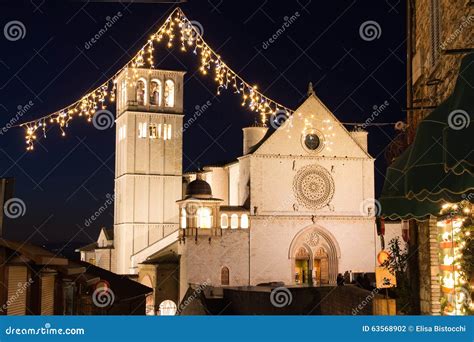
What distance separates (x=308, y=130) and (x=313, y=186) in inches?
125

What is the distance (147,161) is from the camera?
1834 inches

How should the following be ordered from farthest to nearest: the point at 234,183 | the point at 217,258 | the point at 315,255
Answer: the point at 234,183 → the point at 315,255 → the point at 217,258

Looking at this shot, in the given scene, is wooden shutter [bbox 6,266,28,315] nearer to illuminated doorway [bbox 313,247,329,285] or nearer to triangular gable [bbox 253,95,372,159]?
triangular gable [bbox 253,95,372,159]

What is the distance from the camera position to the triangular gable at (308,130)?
3925cm

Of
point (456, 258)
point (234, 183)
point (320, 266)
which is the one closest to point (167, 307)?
point (320, 266)

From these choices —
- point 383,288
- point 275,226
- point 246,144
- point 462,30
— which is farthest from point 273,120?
point 462,30

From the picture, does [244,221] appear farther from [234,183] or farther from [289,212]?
[234,183]

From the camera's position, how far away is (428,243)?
461 inches

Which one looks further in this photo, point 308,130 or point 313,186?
point 308,130

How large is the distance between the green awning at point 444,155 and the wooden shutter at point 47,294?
5.39 meters

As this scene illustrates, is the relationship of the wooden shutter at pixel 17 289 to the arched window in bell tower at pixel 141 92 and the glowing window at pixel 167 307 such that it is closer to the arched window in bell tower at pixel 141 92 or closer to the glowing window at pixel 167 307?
the glowing window at pixel 167 307

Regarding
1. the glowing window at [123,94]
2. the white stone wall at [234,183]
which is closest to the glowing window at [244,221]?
the white stone wall at [234,183]

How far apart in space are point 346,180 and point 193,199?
8.89 metres

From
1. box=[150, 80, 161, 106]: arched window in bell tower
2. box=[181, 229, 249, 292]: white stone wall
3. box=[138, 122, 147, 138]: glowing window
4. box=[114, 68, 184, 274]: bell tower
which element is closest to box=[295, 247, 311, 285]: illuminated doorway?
box=[181, 229, 249, 292]: white stone wall
